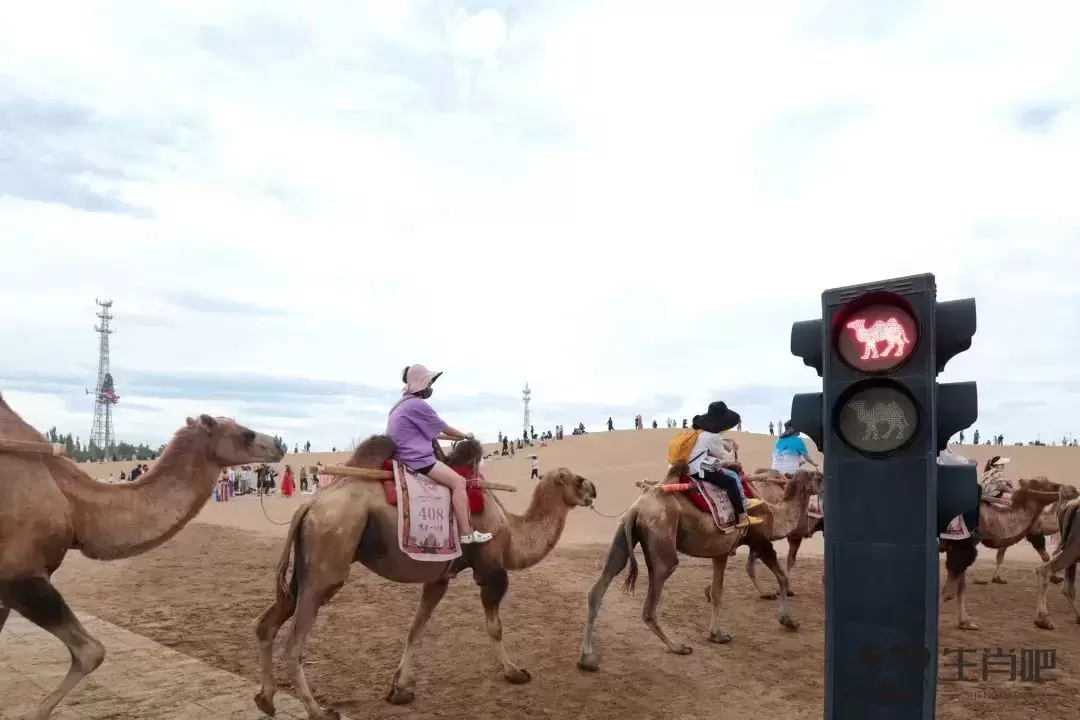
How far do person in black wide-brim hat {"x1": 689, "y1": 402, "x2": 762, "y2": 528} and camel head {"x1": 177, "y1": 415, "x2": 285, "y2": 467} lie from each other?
523 cm

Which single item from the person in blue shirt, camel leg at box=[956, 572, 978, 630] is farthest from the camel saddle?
the person in blue shirt

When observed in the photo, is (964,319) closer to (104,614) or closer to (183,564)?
(104,614)

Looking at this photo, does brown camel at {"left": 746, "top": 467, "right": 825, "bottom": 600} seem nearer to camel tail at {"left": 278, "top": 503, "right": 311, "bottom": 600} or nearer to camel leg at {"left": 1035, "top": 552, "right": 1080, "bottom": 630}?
camel leg at {"left": 1035, "top": 552, "right": 1080, "bottom": 630}

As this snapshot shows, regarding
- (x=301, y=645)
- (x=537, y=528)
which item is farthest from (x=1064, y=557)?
(x=301, y=645)

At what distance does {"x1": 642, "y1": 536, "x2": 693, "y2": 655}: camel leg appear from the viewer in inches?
338

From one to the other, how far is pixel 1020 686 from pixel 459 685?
5697 mm

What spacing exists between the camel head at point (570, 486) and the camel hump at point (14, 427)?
481cm

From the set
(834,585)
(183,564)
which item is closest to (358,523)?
(834,585)

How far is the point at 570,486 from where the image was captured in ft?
27.3

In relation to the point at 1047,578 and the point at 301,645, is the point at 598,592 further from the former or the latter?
the point at 1047,578

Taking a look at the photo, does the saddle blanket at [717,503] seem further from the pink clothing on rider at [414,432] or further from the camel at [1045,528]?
the camel at [1045,528]

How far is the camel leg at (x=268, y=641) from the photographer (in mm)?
6238

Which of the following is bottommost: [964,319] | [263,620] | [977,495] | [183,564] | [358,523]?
[183,564]

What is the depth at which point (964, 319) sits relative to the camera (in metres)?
3.19
